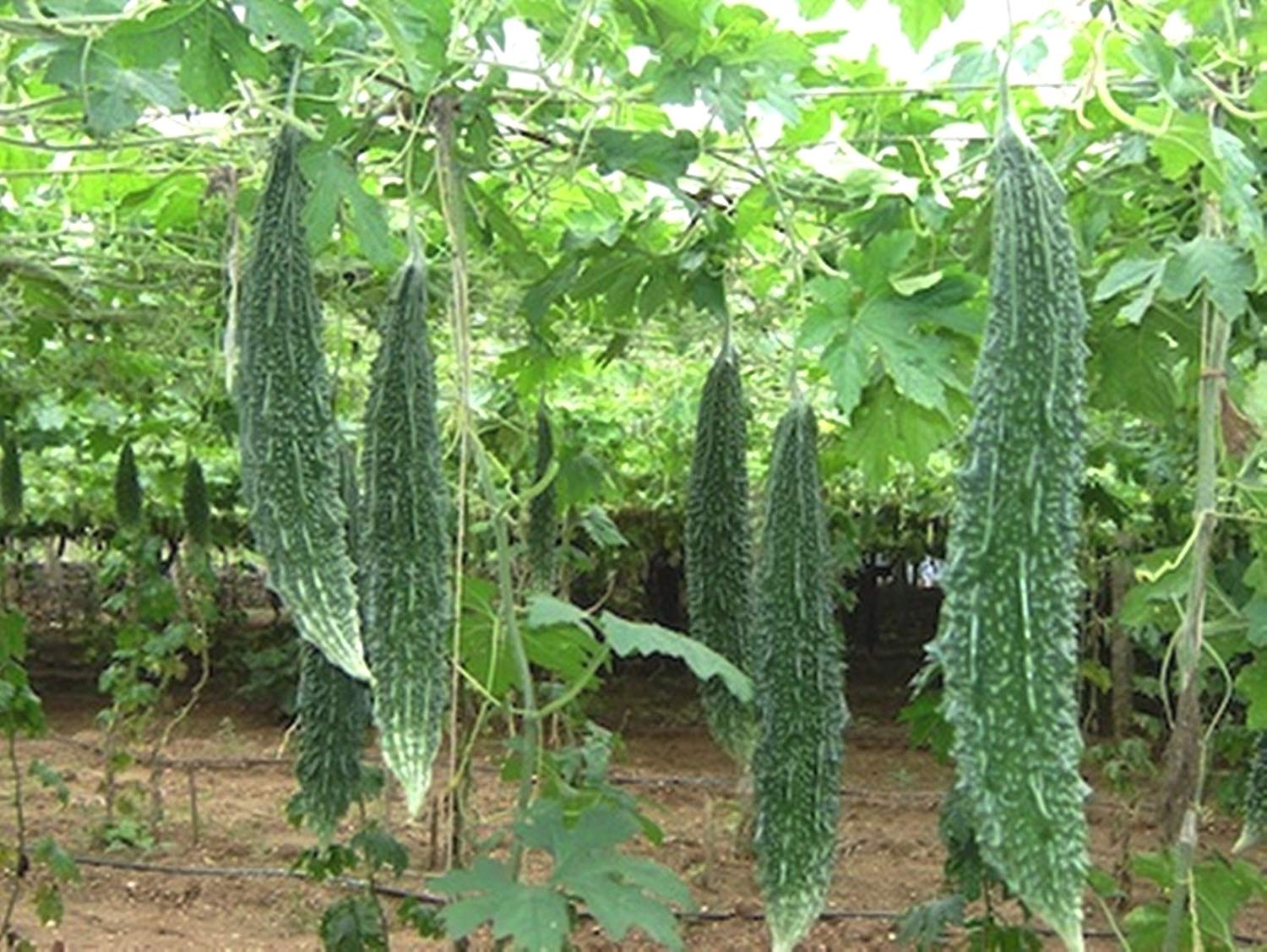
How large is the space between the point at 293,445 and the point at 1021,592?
3.65 feet

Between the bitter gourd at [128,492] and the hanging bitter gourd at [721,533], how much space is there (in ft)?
15.6

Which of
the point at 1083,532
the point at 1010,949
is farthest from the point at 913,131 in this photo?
the point at 1083,532

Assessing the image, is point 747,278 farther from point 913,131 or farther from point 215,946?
point 215,946

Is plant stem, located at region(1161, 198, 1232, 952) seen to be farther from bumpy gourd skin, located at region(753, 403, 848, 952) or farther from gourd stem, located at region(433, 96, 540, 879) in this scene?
gourd stem, located at region(433, 96, 540, 879)

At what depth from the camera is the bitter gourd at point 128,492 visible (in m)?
7.55

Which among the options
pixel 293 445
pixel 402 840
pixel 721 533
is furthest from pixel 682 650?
pixel 402 840

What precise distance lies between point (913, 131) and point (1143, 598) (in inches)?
47.2

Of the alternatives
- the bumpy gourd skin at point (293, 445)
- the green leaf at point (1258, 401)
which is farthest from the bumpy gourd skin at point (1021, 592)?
the green leaf at point (1258, 401)

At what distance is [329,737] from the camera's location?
3.53 m

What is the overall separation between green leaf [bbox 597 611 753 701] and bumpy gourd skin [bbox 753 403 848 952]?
2.0 inches

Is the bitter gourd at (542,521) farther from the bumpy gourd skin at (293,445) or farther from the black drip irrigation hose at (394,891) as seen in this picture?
the bumpy gourd skin at (293,445)

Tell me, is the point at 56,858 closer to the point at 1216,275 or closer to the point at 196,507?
the point at 196,507

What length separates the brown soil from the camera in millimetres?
7301

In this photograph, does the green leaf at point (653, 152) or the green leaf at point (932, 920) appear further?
the green leaf at point (932, 920)
